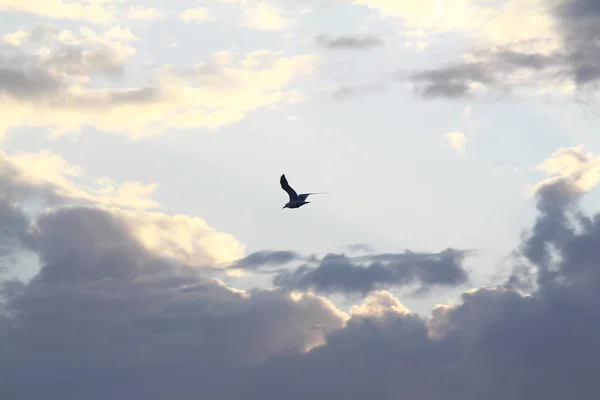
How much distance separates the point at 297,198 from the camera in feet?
174
